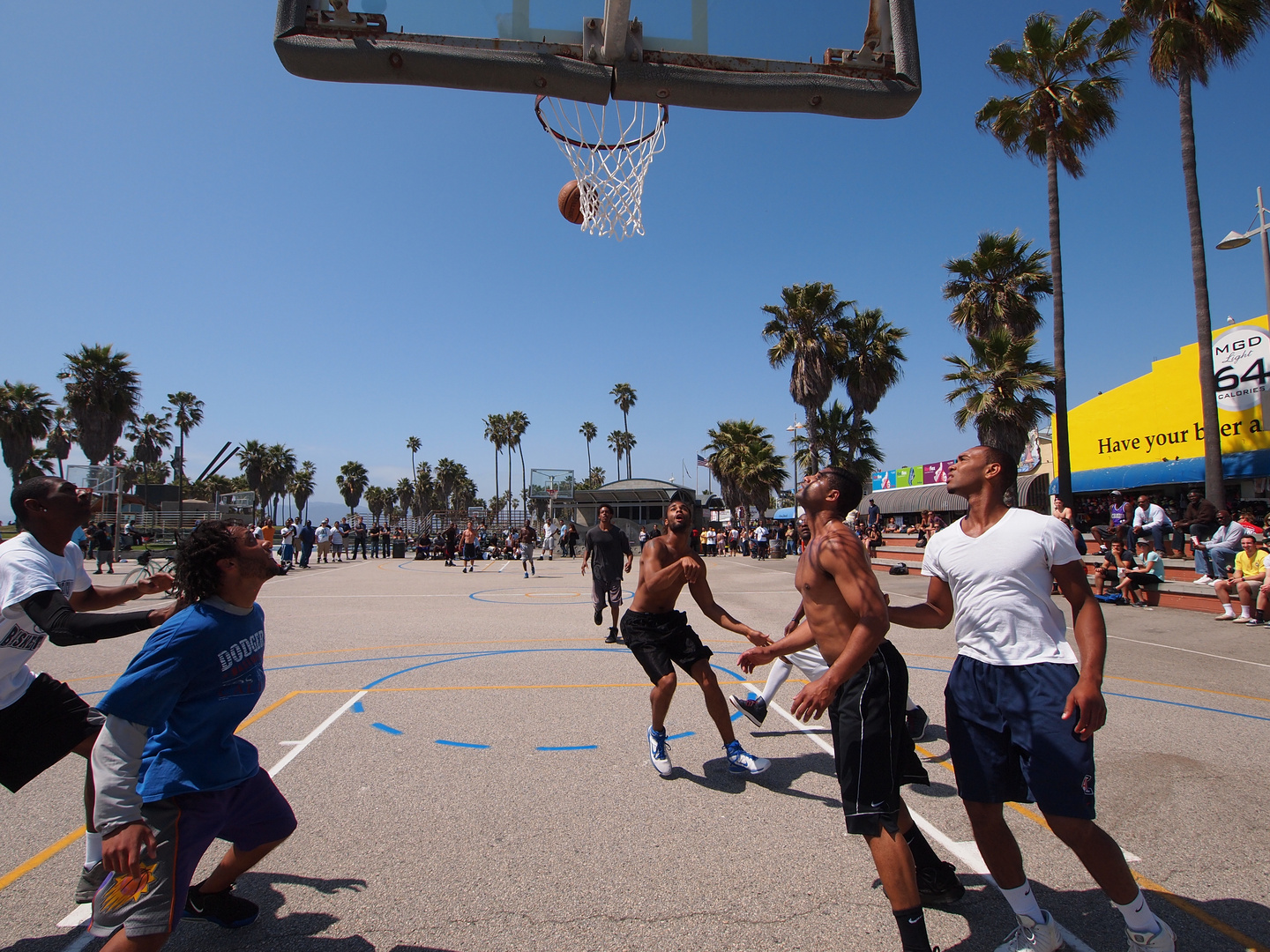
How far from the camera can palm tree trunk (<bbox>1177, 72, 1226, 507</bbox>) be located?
1451 cm

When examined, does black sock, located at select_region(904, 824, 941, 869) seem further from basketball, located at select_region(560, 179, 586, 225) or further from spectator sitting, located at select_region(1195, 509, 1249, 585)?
spectator sitting, located at select_region(1195, 509, 1249, 585)

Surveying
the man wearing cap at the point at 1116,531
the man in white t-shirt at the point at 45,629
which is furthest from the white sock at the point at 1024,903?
the man wearing cap at the point at 1116,531

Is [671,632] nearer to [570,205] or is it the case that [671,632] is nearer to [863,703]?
[863,703]

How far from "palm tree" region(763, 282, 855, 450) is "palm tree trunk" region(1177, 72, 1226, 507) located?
585 inches

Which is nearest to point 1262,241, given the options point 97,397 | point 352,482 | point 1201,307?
point 1201,307

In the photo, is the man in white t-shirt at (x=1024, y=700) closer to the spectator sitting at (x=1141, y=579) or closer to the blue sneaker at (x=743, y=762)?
the blue sneaker at (x=743, y=762)

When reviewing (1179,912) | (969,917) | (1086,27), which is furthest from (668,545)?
(1086,27)

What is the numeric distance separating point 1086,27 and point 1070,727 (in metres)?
22.5

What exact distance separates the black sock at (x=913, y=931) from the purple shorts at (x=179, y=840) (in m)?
2.40

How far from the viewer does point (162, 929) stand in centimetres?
212

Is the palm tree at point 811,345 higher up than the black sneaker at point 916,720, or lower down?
higher up

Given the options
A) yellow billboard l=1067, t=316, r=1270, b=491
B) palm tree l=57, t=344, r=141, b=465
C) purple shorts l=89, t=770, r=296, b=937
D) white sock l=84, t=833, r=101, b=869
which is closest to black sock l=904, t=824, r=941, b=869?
purple shorts l=89, t=770, r=296, b=937

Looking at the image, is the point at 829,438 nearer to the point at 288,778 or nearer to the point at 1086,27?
the point at 1086,27

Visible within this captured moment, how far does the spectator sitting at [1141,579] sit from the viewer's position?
12.3m
